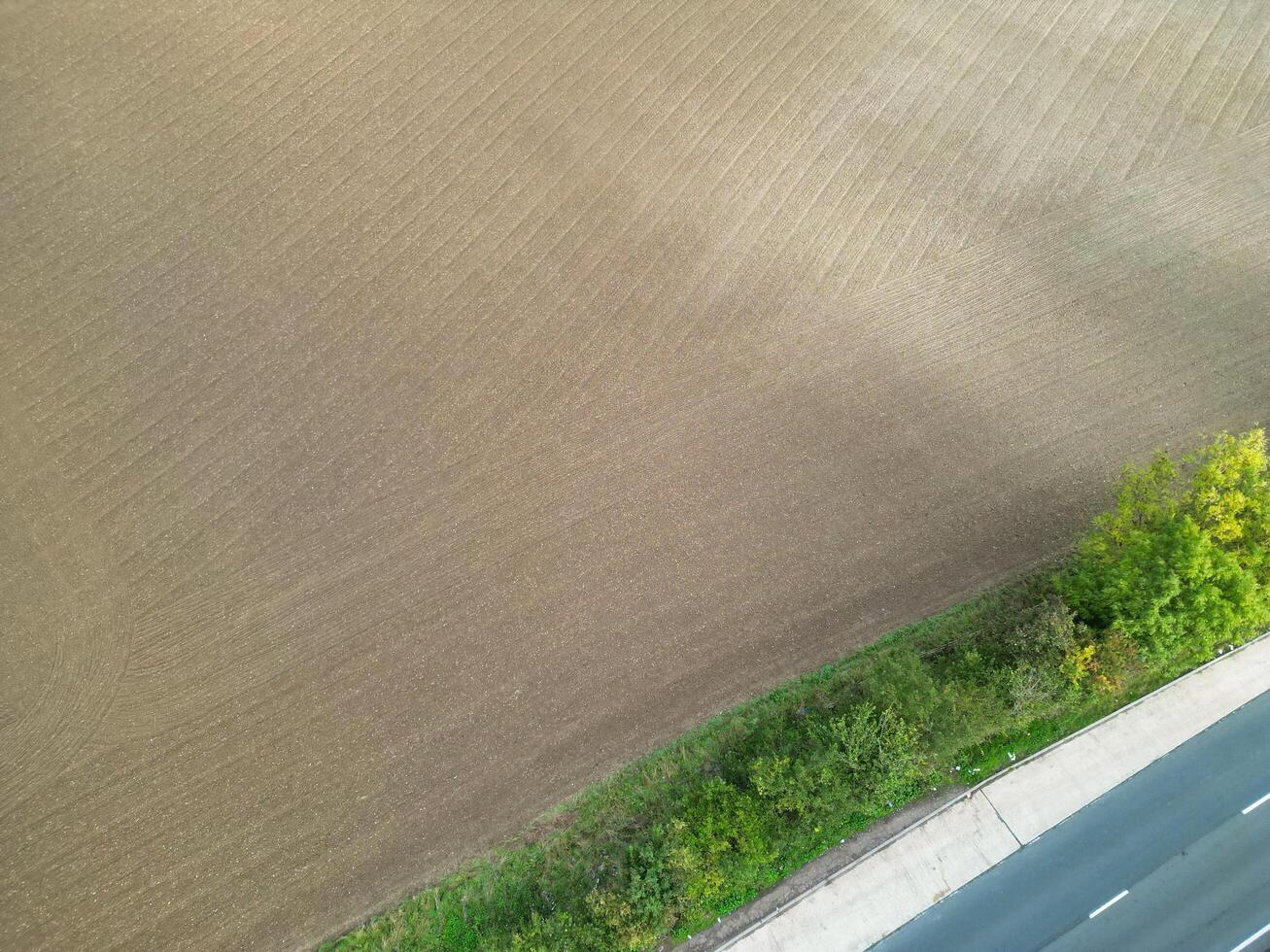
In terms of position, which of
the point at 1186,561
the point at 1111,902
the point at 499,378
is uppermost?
the point at 499,378

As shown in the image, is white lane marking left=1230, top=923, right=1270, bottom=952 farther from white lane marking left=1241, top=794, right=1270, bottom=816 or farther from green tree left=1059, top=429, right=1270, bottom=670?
green tree left=1059, top=429, right=1270, bottom=670

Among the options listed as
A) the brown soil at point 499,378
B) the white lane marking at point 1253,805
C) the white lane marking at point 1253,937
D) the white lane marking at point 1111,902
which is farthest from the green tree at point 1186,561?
the white lane marking at point 1253,937

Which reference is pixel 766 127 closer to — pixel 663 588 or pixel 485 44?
pixel 485 44

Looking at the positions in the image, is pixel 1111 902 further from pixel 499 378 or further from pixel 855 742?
pixel 499 378

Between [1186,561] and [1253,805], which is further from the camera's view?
Result: [1253,805]

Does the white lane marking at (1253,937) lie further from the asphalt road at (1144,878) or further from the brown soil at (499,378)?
the brown soil at (499,378)

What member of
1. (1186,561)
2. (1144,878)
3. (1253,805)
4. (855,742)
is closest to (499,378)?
(855,742)

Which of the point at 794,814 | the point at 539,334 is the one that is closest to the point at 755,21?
the point at 539,334
